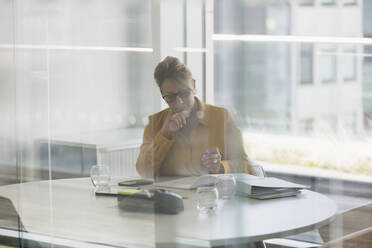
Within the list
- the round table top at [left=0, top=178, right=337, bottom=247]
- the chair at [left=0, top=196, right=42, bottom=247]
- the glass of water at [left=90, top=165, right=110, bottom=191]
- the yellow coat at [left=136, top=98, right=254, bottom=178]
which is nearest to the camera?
the round table top at [left=0, top=178, right=337, bottom=247]

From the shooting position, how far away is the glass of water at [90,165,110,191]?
2676 mm

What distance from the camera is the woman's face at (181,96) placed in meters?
2.33

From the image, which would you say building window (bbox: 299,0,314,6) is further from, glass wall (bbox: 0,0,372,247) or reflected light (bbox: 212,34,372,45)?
reflected light (bbox: 212,34,372,45)

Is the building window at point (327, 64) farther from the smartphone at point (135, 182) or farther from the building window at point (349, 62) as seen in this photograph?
the smartphone at point (135, 182)

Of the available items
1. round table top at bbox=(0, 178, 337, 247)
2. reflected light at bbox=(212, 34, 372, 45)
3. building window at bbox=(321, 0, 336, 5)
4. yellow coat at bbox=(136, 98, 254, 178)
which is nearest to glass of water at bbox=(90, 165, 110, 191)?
round table top at bbox=(0, 178, 337, 247)

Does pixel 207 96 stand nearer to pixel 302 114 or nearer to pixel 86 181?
pixel 302 114

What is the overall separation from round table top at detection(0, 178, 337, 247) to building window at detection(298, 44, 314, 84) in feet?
1.26

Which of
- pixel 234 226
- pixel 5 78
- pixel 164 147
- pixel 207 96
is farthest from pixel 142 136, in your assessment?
pixel 5 78

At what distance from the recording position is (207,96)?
7.63 ft

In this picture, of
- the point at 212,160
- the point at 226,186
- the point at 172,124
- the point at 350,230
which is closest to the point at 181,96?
the point at 172,124

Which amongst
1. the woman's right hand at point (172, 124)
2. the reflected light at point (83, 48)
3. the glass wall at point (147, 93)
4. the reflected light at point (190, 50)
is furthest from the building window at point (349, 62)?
the reflected light at point (83, 48)

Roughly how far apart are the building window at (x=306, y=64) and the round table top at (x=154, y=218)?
383 millimetres

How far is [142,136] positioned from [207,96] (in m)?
0.33

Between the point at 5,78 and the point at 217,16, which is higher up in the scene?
the point at 217,16
